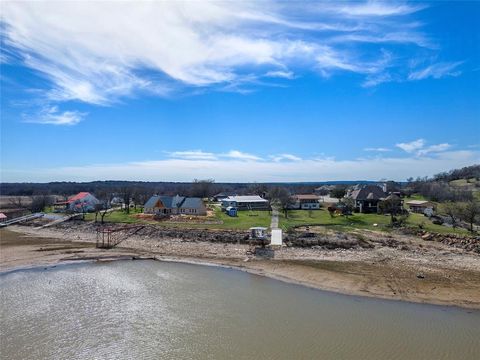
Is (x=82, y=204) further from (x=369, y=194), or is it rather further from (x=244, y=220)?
(x=369, y=194)

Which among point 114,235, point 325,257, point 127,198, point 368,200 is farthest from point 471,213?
point 127,198

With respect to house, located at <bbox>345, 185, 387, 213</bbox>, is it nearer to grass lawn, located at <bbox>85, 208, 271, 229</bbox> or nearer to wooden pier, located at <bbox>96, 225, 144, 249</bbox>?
grass lawn, located at <bbox>85, 208, 271, 229</bbox>

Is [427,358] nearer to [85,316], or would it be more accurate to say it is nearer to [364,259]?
[364,259]

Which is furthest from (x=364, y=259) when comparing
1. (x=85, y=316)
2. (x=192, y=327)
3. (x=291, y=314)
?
(x=85, y=316)

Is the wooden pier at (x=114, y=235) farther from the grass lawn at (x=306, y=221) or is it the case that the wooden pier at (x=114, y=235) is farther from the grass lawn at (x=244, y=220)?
the grass lawn at (x=244, y=220)

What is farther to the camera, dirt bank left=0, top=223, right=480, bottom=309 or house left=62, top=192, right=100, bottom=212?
house left=62, top=192, right=100, bottom=212

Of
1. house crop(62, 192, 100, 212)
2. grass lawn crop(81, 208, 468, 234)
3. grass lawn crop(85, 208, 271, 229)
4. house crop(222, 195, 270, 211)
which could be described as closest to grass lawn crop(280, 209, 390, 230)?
grass lawn crop(81, 208, 468, 234)
